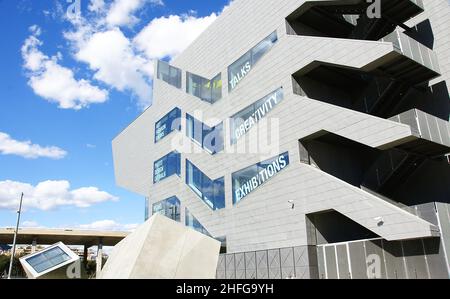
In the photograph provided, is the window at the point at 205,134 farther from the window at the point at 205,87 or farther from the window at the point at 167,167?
the window at the point at 167,167

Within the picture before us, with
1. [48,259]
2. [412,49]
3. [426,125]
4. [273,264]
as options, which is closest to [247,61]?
[412,49]

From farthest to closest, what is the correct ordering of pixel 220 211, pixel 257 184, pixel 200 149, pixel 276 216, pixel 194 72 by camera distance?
pixel 194 72 → pixel 200 149 → pixel 220 211 → pixel 257 184 → pixel 276 216

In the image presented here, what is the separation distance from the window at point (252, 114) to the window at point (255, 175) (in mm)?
3349

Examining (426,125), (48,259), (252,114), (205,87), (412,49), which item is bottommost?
(48,259)

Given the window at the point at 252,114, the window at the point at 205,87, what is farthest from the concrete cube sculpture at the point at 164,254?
the window at the point at 205,87

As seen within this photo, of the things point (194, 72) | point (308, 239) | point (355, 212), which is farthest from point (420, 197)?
point (194, 72)

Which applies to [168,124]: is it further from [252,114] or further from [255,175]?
[255,175]

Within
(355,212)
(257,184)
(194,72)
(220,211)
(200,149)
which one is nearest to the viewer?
(355,212)

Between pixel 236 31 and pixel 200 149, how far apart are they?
1221 cm

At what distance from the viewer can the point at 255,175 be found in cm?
3011

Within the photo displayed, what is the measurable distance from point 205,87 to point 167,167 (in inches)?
426

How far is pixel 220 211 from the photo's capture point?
110 ft
